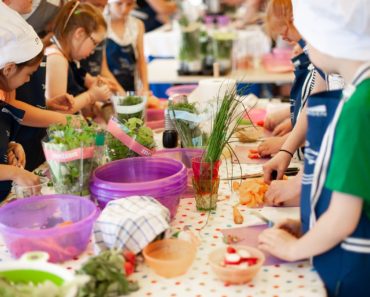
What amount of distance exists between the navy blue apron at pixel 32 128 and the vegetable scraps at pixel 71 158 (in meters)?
0.72

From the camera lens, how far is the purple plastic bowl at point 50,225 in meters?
1.27

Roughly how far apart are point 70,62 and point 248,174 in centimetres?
120

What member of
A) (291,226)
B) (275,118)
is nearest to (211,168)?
(291,226)

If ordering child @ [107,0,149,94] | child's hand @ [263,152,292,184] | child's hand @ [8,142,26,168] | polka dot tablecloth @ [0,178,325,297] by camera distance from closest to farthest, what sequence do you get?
polka dot tablecloth @ [0,178,325,297]
child's hand @ [263,152,292,184]
child's hand @ [8,142,26,168]
child @ [107,0,149,94]

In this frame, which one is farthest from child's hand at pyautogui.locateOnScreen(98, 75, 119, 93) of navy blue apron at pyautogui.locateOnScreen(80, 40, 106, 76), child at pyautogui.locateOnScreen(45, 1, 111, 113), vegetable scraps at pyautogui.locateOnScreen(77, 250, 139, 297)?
vegetable scraps at pyautogui.locateOnScreen(77, 250, 139, 297)

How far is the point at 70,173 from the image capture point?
1479 millimetres

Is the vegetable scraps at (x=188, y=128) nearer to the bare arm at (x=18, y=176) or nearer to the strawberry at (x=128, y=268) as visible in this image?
the bare arm at (x=18, y=176)

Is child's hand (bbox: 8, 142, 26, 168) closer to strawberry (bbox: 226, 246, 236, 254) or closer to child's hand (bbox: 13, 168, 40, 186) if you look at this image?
child's hand (bbox: 13, 168, 40, 186)

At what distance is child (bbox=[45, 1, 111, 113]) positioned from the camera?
249cm

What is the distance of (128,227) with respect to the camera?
1260 mm

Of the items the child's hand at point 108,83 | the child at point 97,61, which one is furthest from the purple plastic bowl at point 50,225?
the child at point 97,61

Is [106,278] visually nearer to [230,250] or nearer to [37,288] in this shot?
[37,288]

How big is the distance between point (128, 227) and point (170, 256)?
0.37 ft

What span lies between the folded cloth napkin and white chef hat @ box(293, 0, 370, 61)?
525 millimetres
